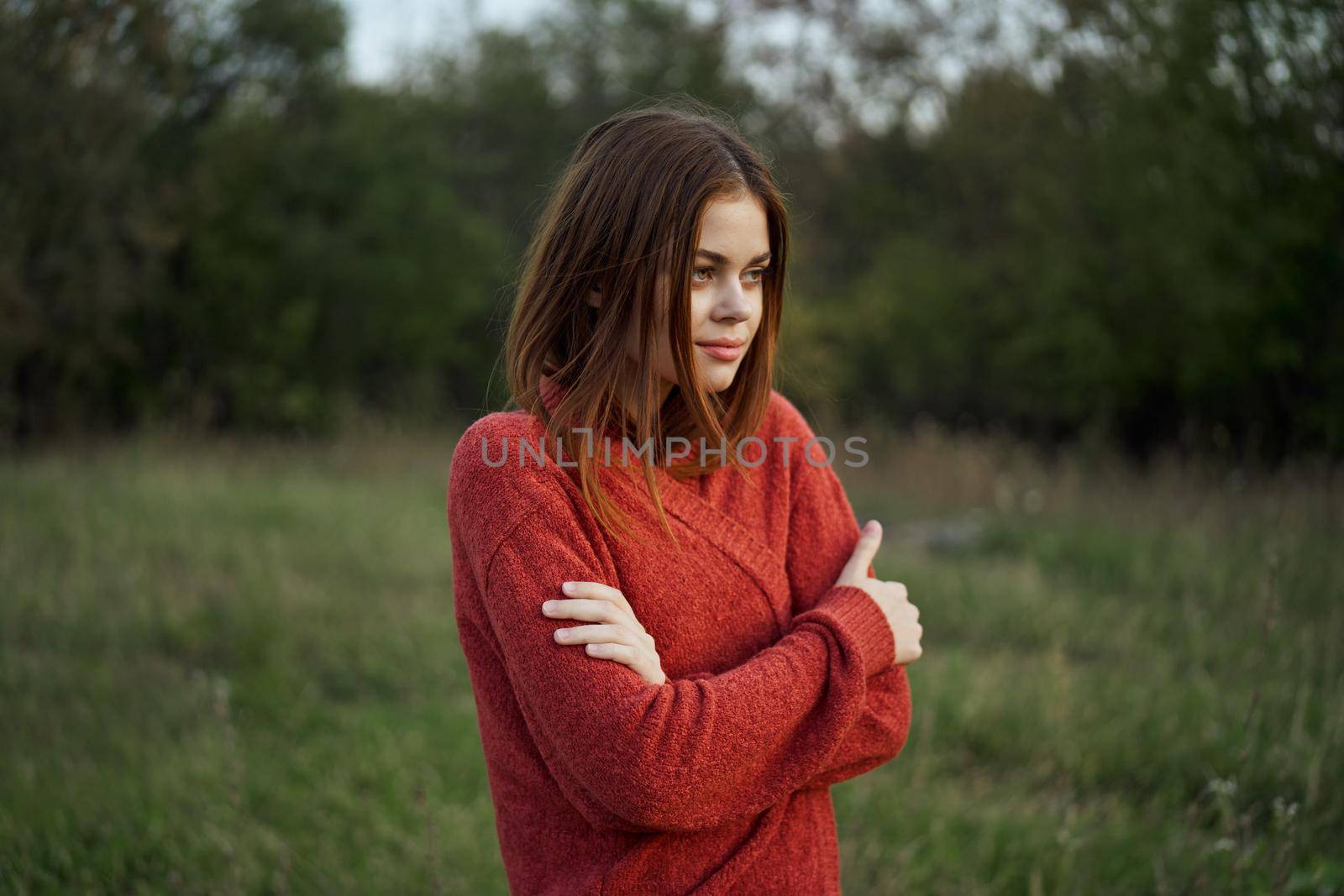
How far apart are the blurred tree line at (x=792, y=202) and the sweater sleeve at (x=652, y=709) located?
5.56 metres

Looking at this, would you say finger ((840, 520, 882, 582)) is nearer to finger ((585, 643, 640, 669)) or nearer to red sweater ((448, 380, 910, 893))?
red sweater ((448, 380, 910, 893))

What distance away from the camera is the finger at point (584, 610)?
1.44 meters

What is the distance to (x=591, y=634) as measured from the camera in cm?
144

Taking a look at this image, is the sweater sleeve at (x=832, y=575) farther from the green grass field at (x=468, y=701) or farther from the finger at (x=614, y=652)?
the green grass field at (x=468, y=701)

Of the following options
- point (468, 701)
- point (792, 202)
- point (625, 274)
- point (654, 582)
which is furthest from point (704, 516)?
point (792, 202)

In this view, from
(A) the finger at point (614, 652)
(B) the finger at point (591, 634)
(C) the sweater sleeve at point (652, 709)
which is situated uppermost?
(B) the finger at point (591, 634)

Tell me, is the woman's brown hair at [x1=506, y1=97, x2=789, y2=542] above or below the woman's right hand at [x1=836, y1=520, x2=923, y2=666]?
above

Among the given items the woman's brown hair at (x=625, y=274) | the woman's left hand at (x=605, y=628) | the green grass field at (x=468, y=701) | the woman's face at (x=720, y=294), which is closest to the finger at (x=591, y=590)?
the woman's left hand at (x=605, y=628)

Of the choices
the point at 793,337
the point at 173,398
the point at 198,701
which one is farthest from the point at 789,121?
the point at 198,701

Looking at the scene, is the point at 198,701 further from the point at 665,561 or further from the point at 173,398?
the point at 173,398

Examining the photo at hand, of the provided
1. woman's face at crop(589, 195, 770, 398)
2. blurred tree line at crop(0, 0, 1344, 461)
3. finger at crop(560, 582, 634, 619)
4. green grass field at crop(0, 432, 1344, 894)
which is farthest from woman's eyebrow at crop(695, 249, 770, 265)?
blurred tree line at crop(0, 0, 1344, 461)

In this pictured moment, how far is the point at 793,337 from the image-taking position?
11688 millimetres

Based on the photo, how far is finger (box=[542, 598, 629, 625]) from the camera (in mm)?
1440

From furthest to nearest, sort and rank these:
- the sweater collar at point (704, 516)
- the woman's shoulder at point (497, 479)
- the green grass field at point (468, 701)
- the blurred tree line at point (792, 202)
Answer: the blurred tree line at point (792, 202) → the green grass field at point (468, 701) → the sweater collar at point (704, 516) → the woman's shoulder at point (497, 479)
